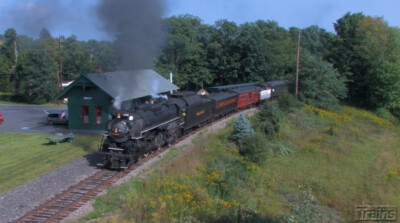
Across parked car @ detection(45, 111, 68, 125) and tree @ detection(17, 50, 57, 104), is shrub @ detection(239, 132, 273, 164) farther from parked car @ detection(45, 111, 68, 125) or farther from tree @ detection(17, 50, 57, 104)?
tree @ detection(17, 50, 57, 104)

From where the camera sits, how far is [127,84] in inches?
795

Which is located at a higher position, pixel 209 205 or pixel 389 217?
pixel 209 205

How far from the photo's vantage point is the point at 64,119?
26188 millimetres

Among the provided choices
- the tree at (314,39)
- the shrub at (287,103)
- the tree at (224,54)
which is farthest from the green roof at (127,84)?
the tree at (314,39)

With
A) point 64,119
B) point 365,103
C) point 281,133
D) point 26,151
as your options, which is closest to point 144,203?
point 26,151

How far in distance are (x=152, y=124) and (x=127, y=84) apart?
531 cm

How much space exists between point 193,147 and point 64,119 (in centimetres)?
1327

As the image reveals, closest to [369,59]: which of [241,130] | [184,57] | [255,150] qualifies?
[184,57]

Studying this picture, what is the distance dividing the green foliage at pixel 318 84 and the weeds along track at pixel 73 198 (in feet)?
76.0

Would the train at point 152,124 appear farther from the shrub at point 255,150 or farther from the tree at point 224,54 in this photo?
the tree at point 224,54

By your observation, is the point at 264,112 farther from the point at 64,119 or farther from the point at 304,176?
the point at 64,119

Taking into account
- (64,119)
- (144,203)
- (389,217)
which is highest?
(64,119)

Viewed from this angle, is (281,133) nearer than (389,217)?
No

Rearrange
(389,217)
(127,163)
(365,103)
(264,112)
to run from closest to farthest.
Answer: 1. (389,217)
2. (127,163)
3. (264,112)
4. (365,103)
